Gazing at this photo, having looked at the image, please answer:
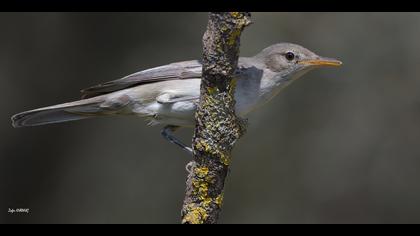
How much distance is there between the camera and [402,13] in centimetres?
970

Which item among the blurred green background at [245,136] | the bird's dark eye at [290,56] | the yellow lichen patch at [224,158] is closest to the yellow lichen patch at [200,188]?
the yellow lichen patch at [224,158]

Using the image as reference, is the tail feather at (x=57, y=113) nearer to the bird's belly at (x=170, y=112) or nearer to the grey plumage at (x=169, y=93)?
the grey plumage at (x=169, y=93)

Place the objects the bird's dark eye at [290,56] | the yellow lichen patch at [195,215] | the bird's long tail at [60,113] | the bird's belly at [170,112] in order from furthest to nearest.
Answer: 1. the bird's dark eye at [290,56]
2. the bird's long tail at [60,113]
3. the bird's belly at [170,112]
4. the yellow lichen patch at [195,215]

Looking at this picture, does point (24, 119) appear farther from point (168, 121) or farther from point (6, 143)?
point (6, 143)

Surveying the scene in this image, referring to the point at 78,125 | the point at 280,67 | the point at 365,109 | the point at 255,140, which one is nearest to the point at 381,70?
the point at 365,109

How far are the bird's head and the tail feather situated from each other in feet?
5.82

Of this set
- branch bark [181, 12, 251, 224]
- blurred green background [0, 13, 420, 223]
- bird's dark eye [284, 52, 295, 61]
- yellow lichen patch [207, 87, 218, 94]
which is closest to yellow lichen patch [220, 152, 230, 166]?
branch bark [181, 12, 251, 224]

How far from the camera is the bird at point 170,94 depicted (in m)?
5.90

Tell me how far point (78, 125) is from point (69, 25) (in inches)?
56.4

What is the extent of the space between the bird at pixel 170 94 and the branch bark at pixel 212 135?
110 cm

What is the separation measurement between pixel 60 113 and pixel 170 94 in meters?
1.10

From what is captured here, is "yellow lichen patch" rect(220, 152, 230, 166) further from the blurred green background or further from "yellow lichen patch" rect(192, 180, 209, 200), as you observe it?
the blurred green background

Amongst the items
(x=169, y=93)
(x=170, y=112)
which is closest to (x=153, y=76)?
(x=169, y=93)

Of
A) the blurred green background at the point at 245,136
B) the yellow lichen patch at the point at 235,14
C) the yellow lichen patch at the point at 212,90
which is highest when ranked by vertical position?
the yellow lichen patch at the point at 235,14
